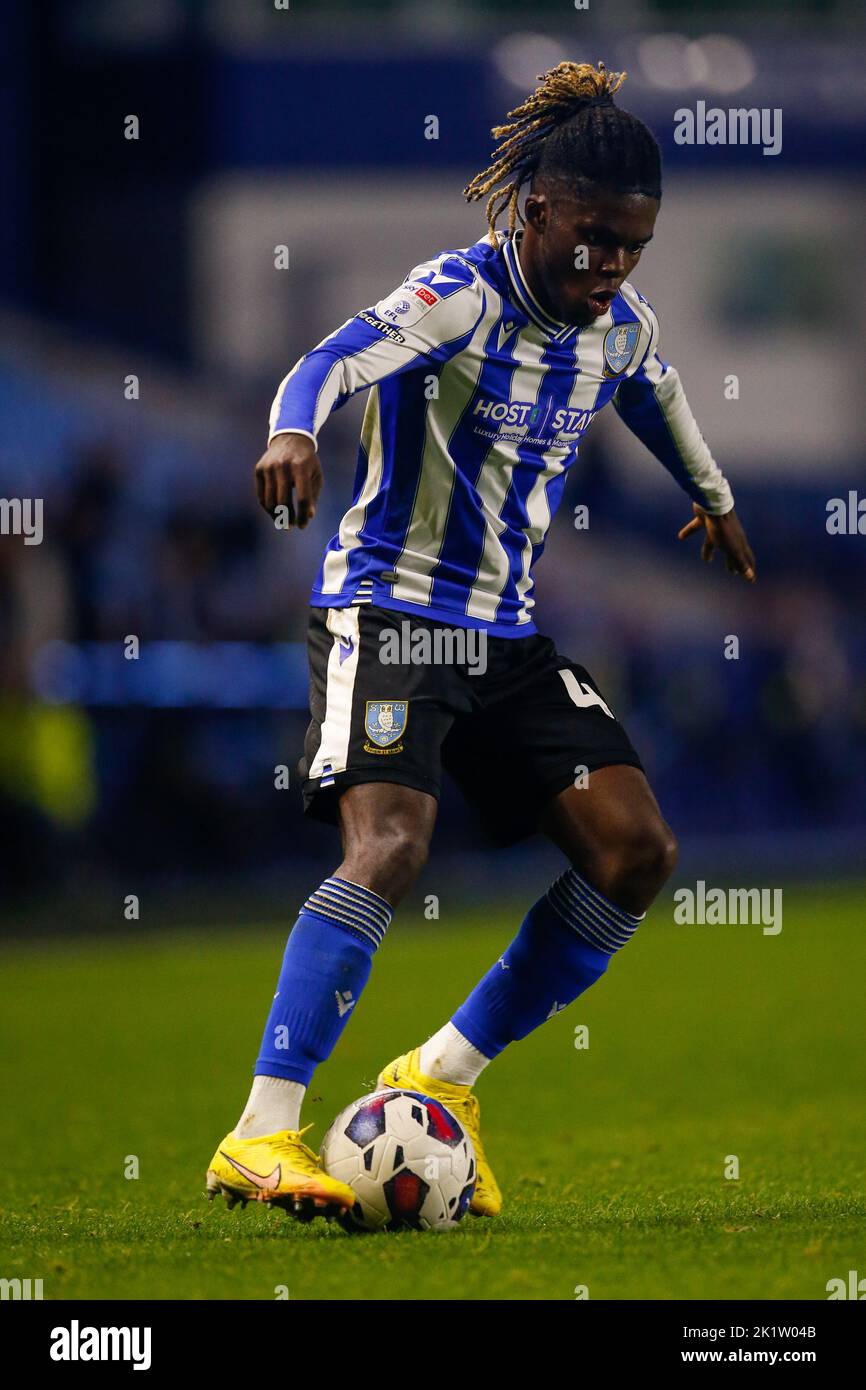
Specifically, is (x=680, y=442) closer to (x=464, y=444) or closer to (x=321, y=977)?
(x=464, y=444)

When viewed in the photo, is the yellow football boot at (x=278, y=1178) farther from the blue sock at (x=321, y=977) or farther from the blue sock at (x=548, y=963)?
the blue sock at (x=548, y=963)

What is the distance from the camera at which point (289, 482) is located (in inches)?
158

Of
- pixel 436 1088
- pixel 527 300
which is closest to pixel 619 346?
pixel 527 300

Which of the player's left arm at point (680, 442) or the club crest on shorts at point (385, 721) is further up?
the player's left arm at point (680, 442)

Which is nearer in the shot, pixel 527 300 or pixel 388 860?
pixel 388 860

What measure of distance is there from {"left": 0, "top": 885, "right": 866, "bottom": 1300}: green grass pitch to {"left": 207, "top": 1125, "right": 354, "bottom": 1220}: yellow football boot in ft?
0.33

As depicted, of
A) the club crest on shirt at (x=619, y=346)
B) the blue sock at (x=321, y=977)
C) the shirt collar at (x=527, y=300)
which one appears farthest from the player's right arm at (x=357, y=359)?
A: the blue sock at (x=321, y=977)

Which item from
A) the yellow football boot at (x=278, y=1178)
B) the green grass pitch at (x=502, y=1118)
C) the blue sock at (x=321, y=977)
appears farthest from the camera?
the blue sock at (x=321, y=977)

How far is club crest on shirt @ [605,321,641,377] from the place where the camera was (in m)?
5.05

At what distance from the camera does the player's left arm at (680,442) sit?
5.32m

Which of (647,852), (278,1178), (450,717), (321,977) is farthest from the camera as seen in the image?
(647,852)

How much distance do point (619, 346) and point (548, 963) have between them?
5.01ft

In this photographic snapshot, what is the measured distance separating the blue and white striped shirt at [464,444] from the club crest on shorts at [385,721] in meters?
0.28

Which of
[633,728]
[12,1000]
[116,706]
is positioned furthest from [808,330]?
[12,1000]
